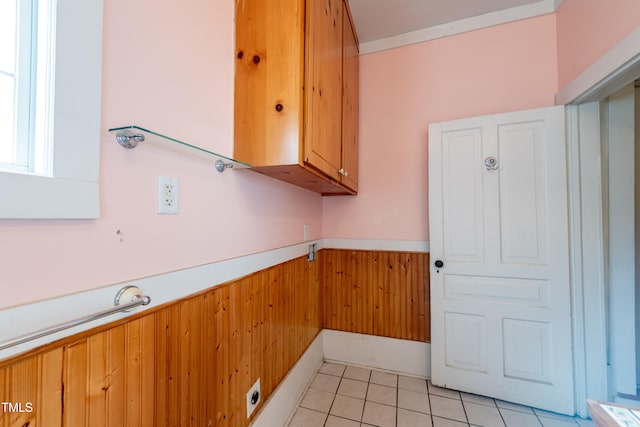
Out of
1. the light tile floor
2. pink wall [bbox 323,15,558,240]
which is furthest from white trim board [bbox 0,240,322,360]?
pink wall [bbox 323,15,558,240]

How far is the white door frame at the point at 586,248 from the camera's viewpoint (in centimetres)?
157

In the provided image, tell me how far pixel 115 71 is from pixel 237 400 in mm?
1295

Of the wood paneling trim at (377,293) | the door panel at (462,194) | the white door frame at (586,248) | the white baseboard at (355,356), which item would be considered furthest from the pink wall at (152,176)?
the white door frame at (586,248)

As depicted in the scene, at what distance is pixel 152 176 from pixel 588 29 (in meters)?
2.33

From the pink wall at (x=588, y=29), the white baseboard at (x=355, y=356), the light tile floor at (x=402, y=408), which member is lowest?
the light tile floor at (x=402, y=408)

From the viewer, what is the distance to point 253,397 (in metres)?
1.26

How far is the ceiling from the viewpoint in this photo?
181 cm

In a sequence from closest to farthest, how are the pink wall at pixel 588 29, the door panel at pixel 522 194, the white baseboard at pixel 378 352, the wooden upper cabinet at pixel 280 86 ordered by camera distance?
the wooden upper cabinet at pixel 280 86 < the pink wall at pixel 588 29 < the door panel at pixel 522 194 < the white baseboard at pixel 378 352

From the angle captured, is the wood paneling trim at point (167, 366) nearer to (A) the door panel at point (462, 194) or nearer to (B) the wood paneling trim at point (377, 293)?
(B) the wood paneling trim at point (377, 293)

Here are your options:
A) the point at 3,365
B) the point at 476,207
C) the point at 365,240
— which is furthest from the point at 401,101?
the point at 3,365

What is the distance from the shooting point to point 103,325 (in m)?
0.65

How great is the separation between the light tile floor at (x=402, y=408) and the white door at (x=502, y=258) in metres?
0.08

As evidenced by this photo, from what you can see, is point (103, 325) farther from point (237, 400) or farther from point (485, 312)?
point (485, 312)

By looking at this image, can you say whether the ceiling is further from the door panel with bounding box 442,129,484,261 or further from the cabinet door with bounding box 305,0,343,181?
the door panel with bounding box 442,129,484,261
